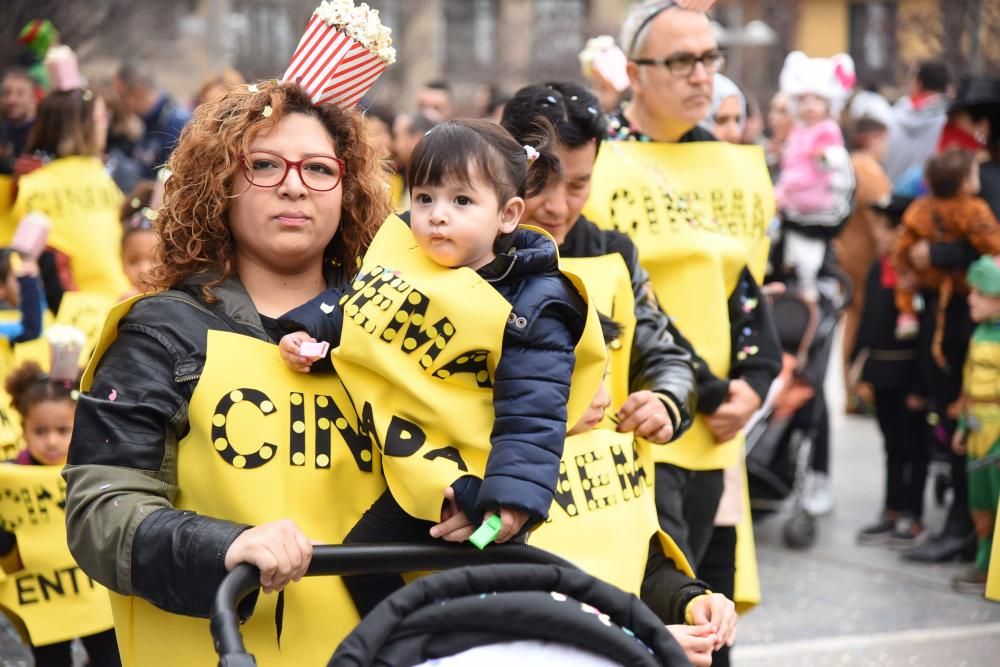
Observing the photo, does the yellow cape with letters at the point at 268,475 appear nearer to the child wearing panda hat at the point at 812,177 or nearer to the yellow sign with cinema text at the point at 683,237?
the yellow sign with cinema text at the point at 683,237

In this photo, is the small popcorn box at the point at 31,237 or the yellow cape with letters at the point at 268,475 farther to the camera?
the small popcorn box at the point at 31,237

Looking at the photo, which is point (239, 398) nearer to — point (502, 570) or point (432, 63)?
point (502, 570)

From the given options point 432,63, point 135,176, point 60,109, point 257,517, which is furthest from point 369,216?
point 432,63

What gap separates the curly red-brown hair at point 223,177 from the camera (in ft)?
10.2

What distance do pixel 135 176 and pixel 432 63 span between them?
3144 centimetres

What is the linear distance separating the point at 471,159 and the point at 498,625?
994 mm

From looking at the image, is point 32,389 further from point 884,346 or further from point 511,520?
point 884,346

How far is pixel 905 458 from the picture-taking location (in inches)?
333

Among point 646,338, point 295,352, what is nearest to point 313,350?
point 295,352

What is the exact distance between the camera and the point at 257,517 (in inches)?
115

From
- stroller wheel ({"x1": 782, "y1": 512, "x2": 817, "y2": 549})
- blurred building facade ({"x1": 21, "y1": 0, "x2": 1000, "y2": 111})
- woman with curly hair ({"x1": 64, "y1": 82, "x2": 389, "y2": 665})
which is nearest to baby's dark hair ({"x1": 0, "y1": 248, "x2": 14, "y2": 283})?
woman with curly hair ({"x1": 64, "y1": 82, "x2": 389, "y2": 665})

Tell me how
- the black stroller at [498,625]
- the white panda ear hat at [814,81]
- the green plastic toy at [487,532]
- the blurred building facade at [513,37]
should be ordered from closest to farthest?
the black stroller at [498,625], the green plastic toy at [487,532], the white panda ear hat at [814,81], the blurred building facade at [513,37]

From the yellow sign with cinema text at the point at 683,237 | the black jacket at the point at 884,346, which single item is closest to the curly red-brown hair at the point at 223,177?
the yellow sign with cinema text at the point at 683,237

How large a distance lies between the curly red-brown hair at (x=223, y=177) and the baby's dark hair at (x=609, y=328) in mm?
640
